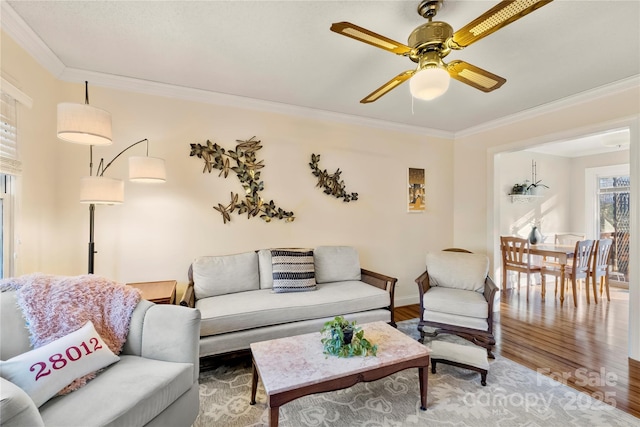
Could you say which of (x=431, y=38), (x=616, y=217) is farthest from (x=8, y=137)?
(x=616, y=217)

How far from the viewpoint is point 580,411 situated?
181 centimetres

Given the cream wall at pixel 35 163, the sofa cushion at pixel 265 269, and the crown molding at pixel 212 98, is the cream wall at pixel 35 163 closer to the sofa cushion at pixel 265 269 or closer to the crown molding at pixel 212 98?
the crown molding at pixel 212 98

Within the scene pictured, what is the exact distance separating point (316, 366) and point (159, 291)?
158 cm

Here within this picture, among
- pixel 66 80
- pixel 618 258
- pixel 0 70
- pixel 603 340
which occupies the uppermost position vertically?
pixel 66 80

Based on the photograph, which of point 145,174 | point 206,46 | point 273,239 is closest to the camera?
point 206,46

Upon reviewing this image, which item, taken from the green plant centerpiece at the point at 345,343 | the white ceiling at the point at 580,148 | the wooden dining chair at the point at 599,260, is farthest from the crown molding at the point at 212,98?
the wooden dining chair at the point at 599,260

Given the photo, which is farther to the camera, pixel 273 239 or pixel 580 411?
pixel 273 239

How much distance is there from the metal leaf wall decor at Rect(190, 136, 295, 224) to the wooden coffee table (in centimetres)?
162

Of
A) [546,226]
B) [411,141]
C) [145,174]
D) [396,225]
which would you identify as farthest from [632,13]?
Answer: [546,226]

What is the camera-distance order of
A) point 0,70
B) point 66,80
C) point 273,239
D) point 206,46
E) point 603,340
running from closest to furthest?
point 0,70
point 206,46
point 66,80
point 603,340
point 273,239

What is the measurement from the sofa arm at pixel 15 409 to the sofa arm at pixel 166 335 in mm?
648

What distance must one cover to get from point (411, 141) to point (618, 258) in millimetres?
4797

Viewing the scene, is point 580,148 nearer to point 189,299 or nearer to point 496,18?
point 496,18

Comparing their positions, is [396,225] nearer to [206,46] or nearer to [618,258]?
A: [206,46]
